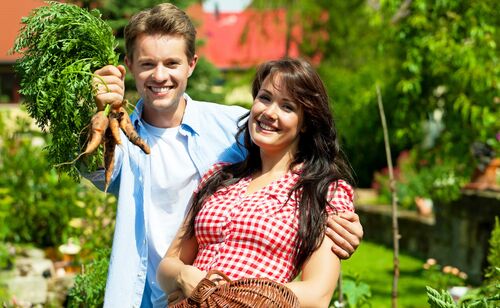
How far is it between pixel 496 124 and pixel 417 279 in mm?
1916

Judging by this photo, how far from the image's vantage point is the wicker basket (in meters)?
2.42

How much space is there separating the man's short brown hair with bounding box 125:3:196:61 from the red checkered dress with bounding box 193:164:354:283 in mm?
679

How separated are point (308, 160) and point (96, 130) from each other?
2.27ft

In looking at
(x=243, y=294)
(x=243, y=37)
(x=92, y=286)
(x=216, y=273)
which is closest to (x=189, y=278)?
(x=216, y=273)

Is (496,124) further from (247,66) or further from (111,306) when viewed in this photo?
(247,66)

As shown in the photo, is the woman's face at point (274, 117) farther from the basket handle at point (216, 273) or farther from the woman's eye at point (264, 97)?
the basket handle at point (216, 273)

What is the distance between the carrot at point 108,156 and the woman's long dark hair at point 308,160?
301 millimetres

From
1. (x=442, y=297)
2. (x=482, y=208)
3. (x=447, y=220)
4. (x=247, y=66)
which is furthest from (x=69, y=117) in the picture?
(x=247, y=66)

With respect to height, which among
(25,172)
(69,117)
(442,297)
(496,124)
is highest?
(69,117)

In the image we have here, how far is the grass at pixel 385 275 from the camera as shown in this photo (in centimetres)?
737

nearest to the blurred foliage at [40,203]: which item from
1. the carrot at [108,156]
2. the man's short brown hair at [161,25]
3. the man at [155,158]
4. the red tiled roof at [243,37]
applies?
the man at [155,158]

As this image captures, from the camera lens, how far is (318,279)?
2652mm

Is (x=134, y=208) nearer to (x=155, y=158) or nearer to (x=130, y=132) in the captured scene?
(x=155, y=158)

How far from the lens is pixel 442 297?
2.98 metres
